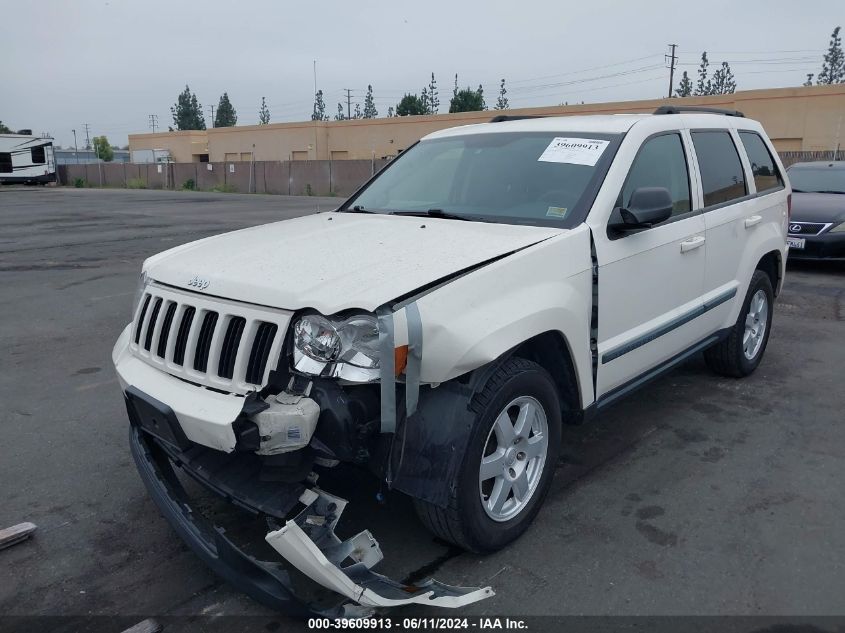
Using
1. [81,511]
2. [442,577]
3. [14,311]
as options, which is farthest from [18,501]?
[14,311]

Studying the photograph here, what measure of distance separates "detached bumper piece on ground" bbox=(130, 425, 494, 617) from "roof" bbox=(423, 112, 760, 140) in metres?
2.56

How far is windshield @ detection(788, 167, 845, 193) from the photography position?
436 inches

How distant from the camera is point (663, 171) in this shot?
4.34 metres

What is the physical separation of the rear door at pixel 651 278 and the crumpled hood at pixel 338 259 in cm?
46

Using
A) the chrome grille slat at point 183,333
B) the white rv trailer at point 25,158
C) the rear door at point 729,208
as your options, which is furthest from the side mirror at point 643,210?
the white rv trailer at point 25,158

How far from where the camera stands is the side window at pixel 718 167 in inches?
186

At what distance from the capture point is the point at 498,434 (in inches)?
124

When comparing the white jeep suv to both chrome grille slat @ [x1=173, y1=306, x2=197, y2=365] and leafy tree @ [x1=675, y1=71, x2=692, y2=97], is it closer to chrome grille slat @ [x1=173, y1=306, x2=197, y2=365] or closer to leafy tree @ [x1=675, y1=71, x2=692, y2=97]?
chrome grille slat @ [x1=173, y1=306, x2=197, y2=365]

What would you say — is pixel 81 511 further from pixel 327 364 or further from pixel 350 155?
pixel 350 155

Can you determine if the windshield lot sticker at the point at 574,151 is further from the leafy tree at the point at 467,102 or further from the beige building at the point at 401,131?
the leafy tree at the point at 467,102

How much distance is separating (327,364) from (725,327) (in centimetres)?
340

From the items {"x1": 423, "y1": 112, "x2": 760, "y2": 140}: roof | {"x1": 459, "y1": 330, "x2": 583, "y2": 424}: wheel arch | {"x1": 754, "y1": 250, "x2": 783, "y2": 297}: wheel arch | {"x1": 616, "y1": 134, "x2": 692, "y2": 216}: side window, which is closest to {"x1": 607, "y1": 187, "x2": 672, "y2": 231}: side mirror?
{"x1": 616, "y1": 134, "x2": 692, "y2": 216}: side window

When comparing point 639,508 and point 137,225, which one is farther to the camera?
point 137,225

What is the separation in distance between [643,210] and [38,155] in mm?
47607
